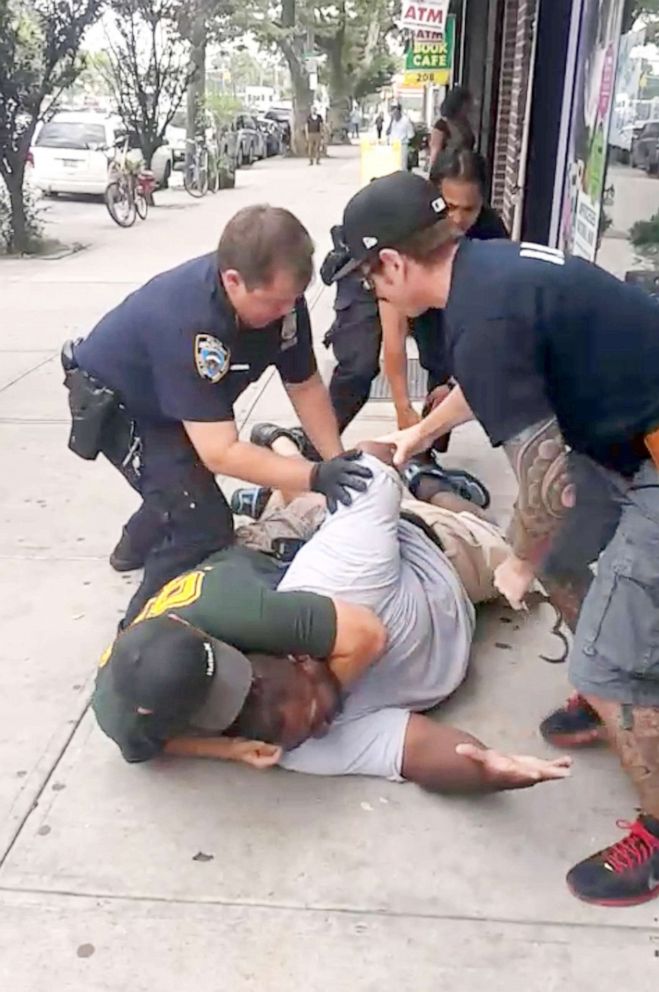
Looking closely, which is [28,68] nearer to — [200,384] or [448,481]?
[448,481]

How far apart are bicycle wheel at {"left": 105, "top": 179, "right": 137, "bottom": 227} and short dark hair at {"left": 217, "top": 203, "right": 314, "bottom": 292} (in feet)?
42.0

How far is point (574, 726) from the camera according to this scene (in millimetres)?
3150

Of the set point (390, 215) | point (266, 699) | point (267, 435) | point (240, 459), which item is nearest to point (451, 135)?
point (267, 435)

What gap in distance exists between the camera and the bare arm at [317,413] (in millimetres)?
3723

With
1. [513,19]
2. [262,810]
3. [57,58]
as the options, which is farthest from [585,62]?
[57,58]

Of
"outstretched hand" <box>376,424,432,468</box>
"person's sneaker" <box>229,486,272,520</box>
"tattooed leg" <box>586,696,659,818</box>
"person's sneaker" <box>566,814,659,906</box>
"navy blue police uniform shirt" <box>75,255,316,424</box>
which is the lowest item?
Result: "person's sneaker" <box>566,814,659,906</box>

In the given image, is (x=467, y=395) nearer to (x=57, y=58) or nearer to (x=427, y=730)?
(x=427, y=730)

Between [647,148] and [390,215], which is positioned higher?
[390,215]

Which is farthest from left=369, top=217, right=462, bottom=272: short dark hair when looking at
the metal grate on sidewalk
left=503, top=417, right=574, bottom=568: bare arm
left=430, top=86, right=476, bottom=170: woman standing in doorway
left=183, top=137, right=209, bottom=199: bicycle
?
left=183, top=137, right=209, bottom=199: bicycle

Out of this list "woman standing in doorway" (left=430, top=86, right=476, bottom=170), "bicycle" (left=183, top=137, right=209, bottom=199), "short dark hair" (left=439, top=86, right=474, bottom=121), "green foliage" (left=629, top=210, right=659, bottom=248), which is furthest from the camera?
"bicycle" (left=183, top=137, right=209, bottom=199)

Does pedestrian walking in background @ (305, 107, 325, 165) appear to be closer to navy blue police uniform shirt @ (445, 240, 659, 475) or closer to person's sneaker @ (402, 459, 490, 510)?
person's sneaker @ (402, 459, 490, 510)

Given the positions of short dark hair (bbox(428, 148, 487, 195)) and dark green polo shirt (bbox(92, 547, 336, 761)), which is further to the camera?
short dark hair (bbox(428, 148, 487, 195))

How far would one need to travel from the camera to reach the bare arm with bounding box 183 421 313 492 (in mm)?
3131

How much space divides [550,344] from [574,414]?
8.4 inches
